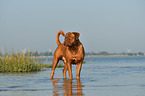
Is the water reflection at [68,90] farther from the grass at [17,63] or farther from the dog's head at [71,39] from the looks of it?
the grass at [17,63]

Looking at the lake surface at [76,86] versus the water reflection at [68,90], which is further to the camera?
the lake surface at [76,86]

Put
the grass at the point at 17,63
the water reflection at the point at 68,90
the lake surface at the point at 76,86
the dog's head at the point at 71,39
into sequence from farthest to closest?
the grass at the point at 17,63
the dog's head at the point at 71,39
the lake surface at the point at 76,86
the water reflection at the point at 68,90

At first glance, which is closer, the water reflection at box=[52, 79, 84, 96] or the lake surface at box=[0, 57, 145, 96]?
the water reflection at box=[52, 79, 84, 96]

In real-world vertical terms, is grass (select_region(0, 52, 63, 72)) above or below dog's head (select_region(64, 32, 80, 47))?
below

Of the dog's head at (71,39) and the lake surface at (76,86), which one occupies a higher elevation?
the dog's head at (71,39)

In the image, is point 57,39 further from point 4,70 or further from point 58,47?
point 4,70

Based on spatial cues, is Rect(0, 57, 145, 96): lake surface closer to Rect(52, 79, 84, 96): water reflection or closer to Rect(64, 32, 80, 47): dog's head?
Rect(52, 79, 84, 96): water reflection

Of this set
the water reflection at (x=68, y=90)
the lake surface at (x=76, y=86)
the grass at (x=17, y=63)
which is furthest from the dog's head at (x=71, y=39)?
the grass at (x=17, y=63)

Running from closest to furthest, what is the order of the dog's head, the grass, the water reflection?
1. the water reflection
2. the dog's head
3. the grass

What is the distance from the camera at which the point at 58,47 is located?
14133 millimetres

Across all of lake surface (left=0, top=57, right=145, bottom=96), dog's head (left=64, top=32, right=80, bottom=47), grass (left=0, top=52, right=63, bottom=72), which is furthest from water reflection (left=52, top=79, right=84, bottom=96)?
grass (left=0, top=52, right=63, bottom=72)

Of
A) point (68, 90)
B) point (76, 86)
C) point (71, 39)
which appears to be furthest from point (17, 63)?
point (68, 90)

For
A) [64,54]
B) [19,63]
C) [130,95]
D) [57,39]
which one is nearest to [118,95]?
[130,95]

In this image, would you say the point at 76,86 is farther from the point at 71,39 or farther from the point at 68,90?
the point at 71,39
